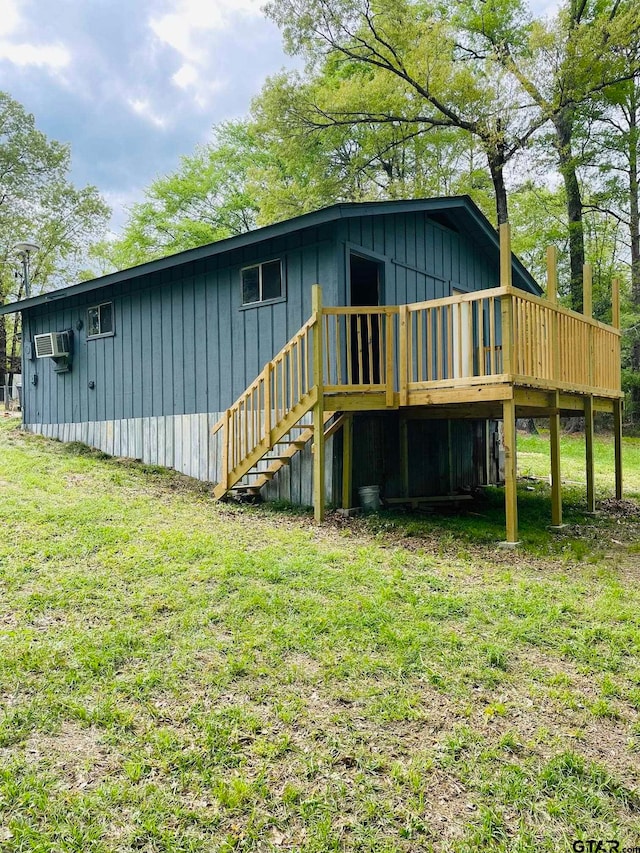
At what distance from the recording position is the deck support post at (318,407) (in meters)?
7.06

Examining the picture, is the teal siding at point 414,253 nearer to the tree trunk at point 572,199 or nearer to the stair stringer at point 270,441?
the stair stringer at point 270,441

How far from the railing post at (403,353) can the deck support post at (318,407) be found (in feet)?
3.14

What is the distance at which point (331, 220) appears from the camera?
296 inches

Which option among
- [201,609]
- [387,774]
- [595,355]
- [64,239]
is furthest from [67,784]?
[64,239]

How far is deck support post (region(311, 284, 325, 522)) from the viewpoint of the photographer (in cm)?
706

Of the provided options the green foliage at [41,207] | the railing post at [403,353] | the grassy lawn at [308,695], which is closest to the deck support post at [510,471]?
the grassy lawn at [308,695]

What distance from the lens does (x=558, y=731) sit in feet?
9.62

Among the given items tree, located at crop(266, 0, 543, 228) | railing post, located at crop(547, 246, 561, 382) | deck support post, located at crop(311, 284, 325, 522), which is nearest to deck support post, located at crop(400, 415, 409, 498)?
deck support post, located at crop(311, 284, 325, 522)

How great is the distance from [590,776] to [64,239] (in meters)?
Answer: 28.4

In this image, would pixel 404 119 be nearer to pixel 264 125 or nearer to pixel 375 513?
pixel 264 125

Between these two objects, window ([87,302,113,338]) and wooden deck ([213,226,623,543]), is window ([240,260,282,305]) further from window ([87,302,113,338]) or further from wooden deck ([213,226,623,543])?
window ([87,302,113,338])

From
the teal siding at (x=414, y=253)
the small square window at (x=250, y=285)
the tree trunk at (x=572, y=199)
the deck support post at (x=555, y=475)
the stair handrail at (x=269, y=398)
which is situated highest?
the tree trunk at (x=572, y=199)

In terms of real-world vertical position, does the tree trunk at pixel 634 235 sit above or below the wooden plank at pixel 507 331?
above

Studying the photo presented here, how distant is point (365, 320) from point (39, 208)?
21818mm
